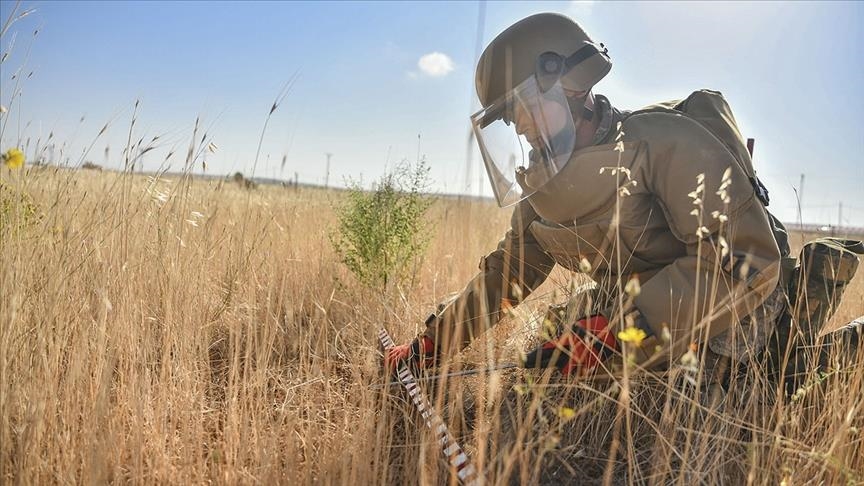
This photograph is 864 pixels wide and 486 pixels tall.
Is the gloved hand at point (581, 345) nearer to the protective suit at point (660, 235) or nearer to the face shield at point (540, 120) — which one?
the protective suit at point (660, 235)

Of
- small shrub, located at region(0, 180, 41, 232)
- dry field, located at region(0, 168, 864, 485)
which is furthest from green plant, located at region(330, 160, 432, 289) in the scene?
small shrub, located at region(0, 180, 41, 232)

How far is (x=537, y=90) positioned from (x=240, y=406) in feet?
5.12

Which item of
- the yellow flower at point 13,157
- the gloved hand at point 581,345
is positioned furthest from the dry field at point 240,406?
the yellow flower at point 13,157

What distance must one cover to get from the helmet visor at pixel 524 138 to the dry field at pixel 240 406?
2.31 ft

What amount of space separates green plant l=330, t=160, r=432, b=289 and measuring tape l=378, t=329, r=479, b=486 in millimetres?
1146

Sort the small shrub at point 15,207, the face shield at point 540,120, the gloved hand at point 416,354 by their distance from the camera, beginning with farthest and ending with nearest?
the gloved hand at point 416,354, the face shield at point 540,120, the small shrub at point 15,207

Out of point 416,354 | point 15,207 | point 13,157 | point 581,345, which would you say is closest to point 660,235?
point 581,345

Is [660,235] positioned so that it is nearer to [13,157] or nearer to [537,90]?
[537,90]

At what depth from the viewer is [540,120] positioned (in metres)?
1.97

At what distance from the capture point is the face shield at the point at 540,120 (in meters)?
1.95

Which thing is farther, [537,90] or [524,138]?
[524,138]

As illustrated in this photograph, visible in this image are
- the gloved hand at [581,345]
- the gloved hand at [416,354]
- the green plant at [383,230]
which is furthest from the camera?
the green plant at [383,230]

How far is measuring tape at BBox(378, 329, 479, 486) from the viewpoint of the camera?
4.65 feet

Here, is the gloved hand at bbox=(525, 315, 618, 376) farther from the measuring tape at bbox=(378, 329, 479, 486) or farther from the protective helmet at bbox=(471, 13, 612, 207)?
the protective helmet at bbox=(471, 13, 612, 207)
